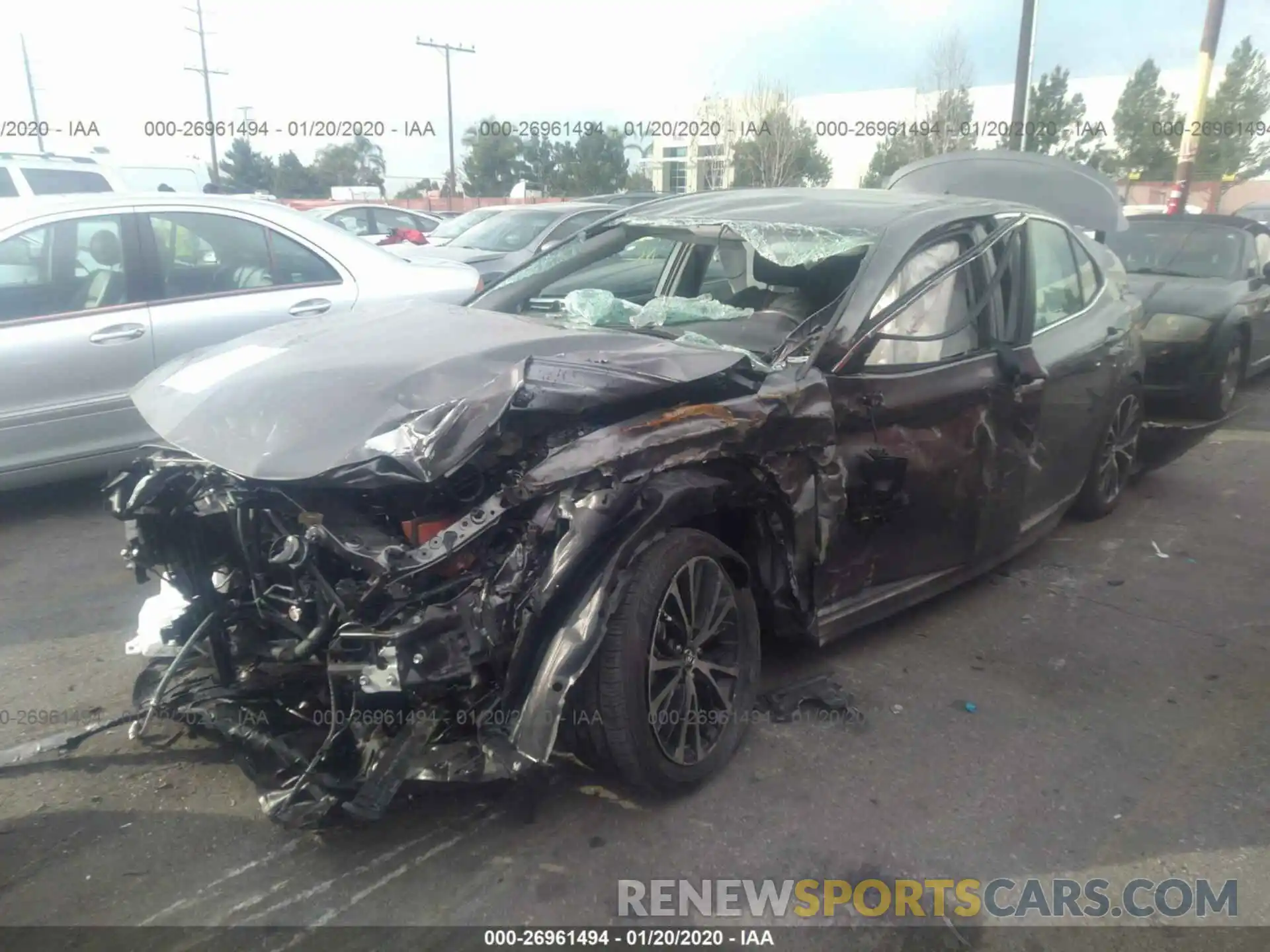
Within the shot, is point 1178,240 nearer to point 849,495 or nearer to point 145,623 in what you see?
point 849,495

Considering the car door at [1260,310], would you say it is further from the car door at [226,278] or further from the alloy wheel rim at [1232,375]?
the car door at [226,278]

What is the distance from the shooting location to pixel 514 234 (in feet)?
36.2

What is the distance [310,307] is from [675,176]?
43.2 m

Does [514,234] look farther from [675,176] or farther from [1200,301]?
[675,176]

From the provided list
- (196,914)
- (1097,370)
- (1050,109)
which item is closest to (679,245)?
(1097,370)

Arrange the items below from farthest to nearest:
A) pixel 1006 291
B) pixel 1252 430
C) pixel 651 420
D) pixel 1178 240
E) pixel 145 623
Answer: pixel 1178 240
pixel 1252 430
pixel 1006 291
pixel 145 623
pixel 651 420

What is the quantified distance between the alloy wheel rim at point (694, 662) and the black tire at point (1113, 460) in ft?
9.26

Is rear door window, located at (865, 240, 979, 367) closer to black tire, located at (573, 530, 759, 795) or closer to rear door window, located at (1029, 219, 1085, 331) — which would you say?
rear door window, located at (1029, 219, 1085, 331)

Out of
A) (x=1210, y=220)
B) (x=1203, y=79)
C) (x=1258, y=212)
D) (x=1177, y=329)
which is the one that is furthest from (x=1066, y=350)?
(x=1203, y=79)

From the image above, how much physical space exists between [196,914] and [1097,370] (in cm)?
431

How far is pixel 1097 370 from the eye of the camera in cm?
457

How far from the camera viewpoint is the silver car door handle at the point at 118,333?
4.92 m

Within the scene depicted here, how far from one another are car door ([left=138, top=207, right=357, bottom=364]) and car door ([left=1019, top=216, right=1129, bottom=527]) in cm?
355

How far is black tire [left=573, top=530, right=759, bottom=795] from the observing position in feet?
8.55
